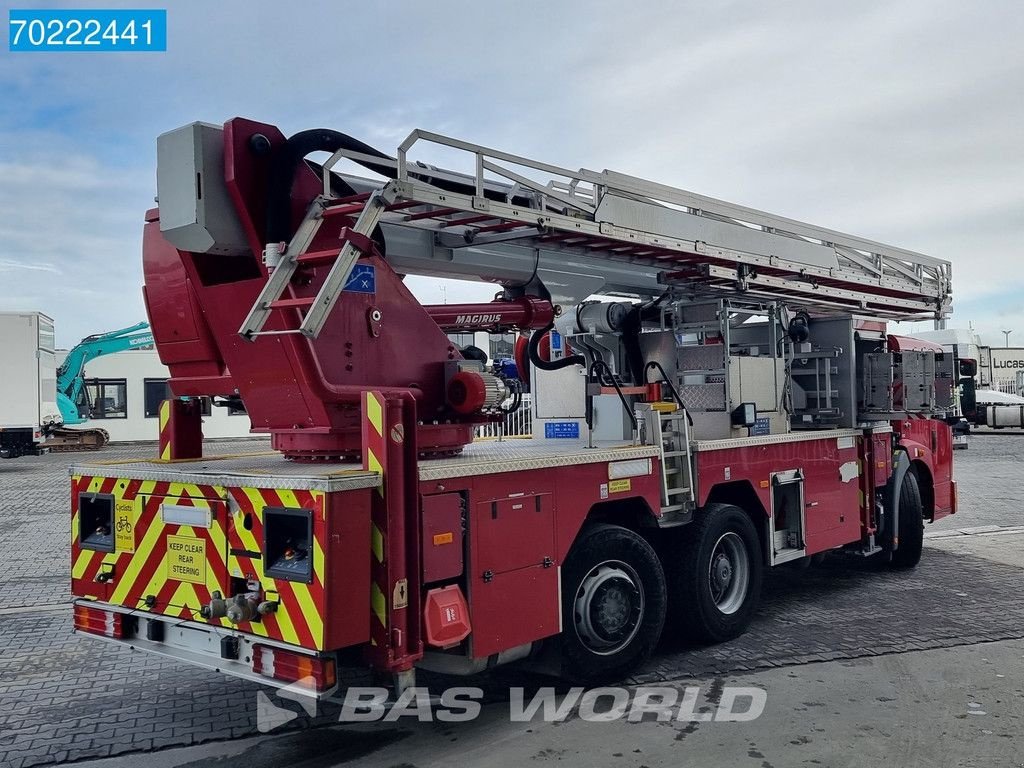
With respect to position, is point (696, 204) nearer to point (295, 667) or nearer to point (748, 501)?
point (748, 501)

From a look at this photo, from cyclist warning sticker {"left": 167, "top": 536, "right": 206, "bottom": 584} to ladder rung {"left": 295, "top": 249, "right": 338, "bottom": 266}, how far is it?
159 cm

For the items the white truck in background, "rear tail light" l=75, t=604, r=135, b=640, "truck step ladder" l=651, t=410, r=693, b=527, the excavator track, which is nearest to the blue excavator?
the excavator track

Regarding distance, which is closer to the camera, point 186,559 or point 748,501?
point 186,559

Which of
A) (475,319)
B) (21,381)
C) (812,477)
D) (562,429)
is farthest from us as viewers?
(21,381)

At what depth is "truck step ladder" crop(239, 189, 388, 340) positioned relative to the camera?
4.50 meters

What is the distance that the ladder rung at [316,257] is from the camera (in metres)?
4.62

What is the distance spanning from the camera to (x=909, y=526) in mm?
9453

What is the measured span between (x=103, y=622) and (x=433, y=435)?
224 cm

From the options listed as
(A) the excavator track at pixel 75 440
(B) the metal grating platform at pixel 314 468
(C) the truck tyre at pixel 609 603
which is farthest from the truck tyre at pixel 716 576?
(A) the excavator track at pixel 75 440

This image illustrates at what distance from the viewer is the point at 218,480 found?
4605mm

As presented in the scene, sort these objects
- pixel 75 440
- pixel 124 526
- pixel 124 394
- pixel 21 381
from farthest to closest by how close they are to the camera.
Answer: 1. pixel 124 394
2. pixel 75 440
3. pixel 21 381
4. pixel 124 526

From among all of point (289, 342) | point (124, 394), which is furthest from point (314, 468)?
point (124, 394)

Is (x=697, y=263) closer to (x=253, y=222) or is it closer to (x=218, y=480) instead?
(x=253, y=222)

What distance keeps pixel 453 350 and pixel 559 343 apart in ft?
6.40
